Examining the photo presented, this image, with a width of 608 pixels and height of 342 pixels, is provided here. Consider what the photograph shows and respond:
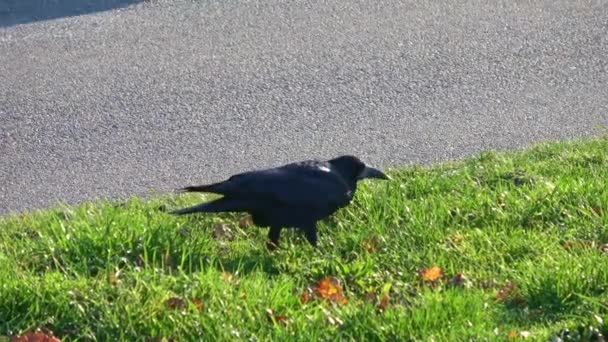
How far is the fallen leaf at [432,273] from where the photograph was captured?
4660 millimetres

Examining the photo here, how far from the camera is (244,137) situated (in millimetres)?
6594

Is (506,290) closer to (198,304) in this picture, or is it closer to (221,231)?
(198,304)

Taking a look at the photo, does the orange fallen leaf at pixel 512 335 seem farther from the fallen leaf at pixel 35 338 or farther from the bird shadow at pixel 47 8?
the bird shadow at pixel 47 8

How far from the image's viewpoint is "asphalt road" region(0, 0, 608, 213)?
20.9 ft

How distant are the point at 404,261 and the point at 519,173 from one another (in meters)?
1.13

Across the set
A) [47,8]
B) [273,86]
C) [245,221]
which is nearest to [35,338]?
[245,221]

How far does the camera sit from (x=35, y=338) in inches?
159

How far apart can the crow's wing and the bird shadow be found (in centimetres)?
396

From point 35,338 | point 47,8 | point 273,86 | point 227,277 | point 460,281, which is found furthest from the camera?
point 47,8

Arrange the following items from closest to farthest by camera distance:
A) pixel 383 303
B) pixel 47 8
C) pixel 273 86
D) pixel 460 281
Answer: pixel 383 303 < pixel 460 281 < pixel 273 86 < pixel 47 8

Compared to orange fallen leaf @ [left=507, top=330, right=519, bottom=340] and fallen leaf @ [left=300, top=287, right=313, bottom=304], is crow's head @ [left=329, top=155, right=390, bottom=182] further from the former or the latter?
orange fallen leaf @ [left=507, top=330, right=519, bottom=340]

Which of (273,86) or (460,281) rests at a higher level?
(273,86)

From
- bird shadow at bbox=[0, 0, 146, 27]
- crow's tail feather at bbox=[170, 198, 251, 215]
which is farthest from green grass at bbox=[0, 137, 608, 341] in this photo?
bird shadow at bbox=[0, 0, 146, 27]

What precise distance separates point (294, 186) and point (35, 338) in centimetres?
133
